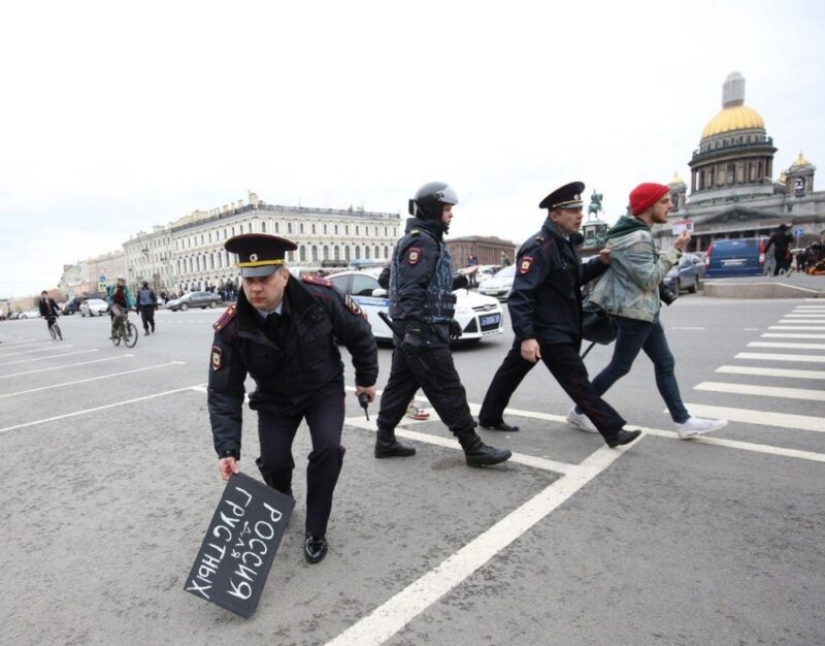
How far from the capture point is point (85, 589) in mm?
2545

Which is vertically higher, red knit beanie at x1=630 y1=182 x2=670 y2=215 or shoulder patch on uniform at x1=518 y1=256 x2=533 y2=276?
red knit beanie at x1=630 y1=182 x2=670 y2=215

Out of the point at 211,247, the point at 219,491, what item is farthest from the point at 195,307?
the point at 211,247

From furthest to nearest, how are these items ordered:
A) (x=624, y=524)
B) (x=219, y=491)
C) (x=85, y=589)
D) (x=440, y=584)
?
(x=219, y=491) < (x=624, y=524) < (x=85, y=589) < (x=440, y=584)

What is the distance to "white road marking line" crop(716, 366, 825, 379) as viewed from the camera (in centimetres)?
612

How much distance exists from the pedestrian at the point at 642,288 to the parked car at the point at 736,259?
23505 millimetres

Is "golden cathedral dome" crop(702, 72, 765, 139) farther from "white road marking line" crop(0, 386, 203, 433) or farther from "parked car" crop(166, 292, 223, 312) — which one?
"white road marking line" crop(0, 386, 203, 433)

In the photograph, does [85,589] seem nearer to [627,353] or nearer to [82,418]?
[627,353]

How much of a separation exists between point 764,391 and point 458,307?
5.06 m

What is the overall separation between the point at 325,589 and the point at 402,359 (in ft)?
6.36

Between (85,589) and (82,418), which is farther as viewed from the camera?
(82,418)

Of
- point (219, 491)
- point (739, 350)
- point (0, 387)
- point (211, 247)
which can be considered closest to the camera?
point (219, 491)

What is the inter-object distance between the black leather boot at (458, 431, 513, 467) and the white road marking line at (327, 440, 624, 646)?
0.44 metres

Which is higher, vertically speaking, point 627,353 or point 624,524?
point 627,353

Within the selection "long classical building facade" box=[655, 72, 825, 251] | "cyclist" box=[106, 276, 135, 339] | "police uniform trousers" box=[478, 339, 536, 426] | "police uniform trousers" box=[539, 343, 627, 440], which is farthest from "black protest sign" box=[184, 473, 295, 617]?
"long classical building facade" box=[655, 72, 825, 251]
